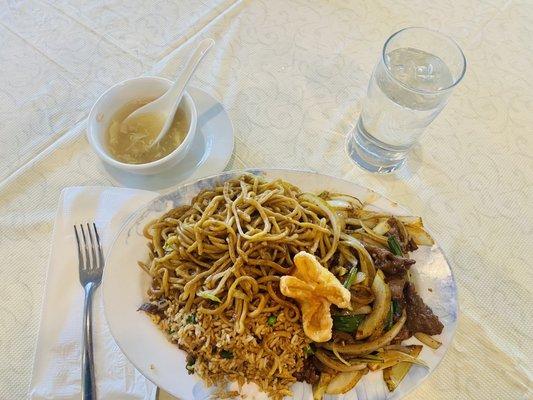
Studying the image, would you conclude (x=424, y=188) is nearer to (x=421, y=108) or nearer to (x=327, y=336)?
(x=421, y=108)

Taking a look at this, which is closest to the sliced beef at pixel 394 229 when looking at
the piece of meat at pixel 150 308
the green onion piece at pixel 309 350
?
the green onion piece at pixel 309 350

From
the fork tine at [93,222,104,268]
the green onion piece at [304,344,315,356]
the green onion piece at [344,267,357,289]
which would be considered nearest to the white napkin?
the fork tine at [93,222,104,268]

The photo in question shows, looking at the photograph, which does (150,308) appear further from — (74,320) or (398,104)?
(398,104)

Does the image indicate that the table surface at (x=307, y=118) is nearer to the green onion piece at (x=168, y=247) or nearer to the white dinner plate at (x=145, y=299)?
the white dinner plate at (x=145, y=299)

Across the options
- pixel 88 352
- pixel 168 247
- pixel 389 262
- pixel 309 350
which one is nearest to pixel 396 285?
pixel 389 262

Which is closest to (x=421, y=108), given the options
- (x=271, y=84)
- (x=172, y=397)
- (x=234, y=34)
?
(x=271, y=84)
